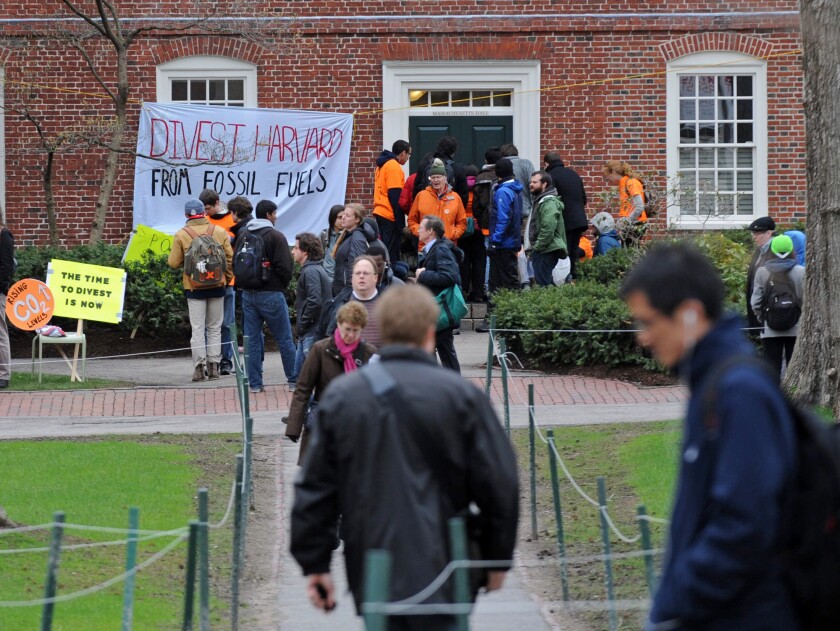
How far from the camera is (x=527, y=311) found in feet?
50.2

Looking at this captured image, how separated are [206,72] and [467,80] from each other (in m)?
3.97

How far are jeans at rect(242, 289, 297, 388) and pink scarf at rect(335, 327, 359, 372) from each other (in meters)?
6.04

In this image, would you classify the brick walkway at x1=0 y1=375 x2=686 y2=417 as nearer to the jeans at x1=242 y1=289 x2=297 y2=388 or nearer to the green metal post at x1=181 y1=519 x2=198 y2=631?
the jeans at x1=242 y1=289 x2=297 y2=388

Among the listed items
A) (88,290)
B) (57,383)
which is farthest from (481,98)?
(57,383)

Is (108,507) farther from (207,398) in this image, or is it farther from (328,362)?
(207,398)

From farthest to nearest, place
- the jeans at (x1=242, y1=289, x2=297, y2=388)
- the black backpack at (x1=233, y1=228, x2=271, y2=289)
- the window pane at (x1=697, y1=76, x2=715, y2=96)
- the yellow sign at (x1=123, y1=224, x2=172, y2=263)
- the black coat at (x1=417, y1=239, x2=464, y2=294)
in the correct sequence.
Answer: the window pane at (x1=697, y1=76, x2=715, y2=96) < the yellow sign at (x1=123, y1=224, x2=172, y2=263) < the jeans at (x1=242, y1=289, x2=297, y2=388) < the black backpack at (x1=233, y1=228, x2=271, y2=289) < the black coat at (x1=417, y1=239, x2=464, y2=294)

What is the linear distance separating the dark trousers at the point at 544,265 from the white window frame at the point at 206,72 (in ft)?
20.2

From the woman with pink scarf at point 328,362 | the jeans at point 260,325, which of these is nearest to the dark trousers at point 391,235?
the jeans at point 260,325

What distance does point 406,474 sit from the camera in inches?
172

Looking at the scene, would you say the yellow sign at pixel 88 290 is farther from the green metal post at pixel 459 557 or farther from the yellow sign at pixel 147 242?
the green metal post at pixel 459 557

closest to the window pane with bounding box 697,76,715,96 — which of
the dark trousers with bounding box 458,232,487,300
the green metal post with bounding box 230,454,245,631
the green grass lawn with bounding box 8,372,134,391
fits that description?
the dark trousers with bounding box 458,232,487,300

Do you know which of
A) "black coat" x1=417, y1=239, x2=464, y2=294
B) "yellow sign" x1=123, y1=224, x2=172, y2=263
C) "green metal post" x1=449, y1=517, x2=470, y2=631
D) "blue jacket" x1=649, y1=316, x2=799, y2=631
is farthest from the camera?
"yellow sign" x1=123, y1=224, x2=172, y2=263

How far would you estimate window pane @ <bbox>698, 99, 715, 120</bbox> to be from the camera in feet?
70.5

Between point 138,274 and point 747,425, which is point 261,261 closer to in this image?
point 138,274
